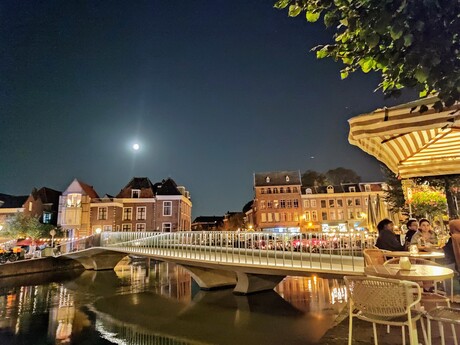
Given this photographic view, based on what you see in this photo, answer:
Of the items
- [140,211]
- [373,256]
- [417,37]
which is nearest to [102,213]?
[140,211]

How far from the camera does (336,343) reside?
511 centimetres

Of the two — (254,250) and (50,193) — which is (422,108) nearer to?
(254,250)

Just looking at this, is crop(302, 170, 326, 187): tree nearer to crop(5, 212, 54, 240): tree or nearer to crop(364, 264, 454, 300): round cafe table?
crop(5, 212, 54, 240): tree

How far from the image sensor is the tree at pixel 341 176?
2232 inches

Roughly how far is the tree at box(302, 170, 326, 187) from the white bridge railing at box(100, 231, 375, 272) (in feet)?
149

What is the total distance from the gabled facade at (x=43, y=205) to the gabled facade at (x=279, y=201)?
30.1 metres

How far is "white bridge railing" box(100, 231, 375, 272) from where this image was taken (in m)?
8.34

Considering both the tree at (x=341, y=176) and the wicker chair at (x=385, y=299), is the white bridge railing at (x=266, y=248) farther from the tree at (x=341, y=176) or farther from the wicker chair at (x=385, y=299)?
the tree at (x=341, y=176)

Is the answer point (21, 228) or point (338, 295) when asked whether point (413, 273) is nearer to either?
point (338, 295)

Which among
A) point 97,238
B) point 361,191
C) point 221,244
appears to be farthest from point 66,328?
point 361,191

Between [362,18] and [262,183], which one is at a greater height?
[262,183]

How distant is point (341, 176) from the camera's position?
57.9 metres

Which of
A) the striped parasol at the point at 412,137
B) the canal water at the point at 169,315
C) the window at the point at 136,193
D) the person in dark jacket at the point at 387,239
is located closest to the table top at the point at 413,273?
the striped parasol at the point at 412,137

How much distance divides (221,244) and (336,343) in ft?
23.8
